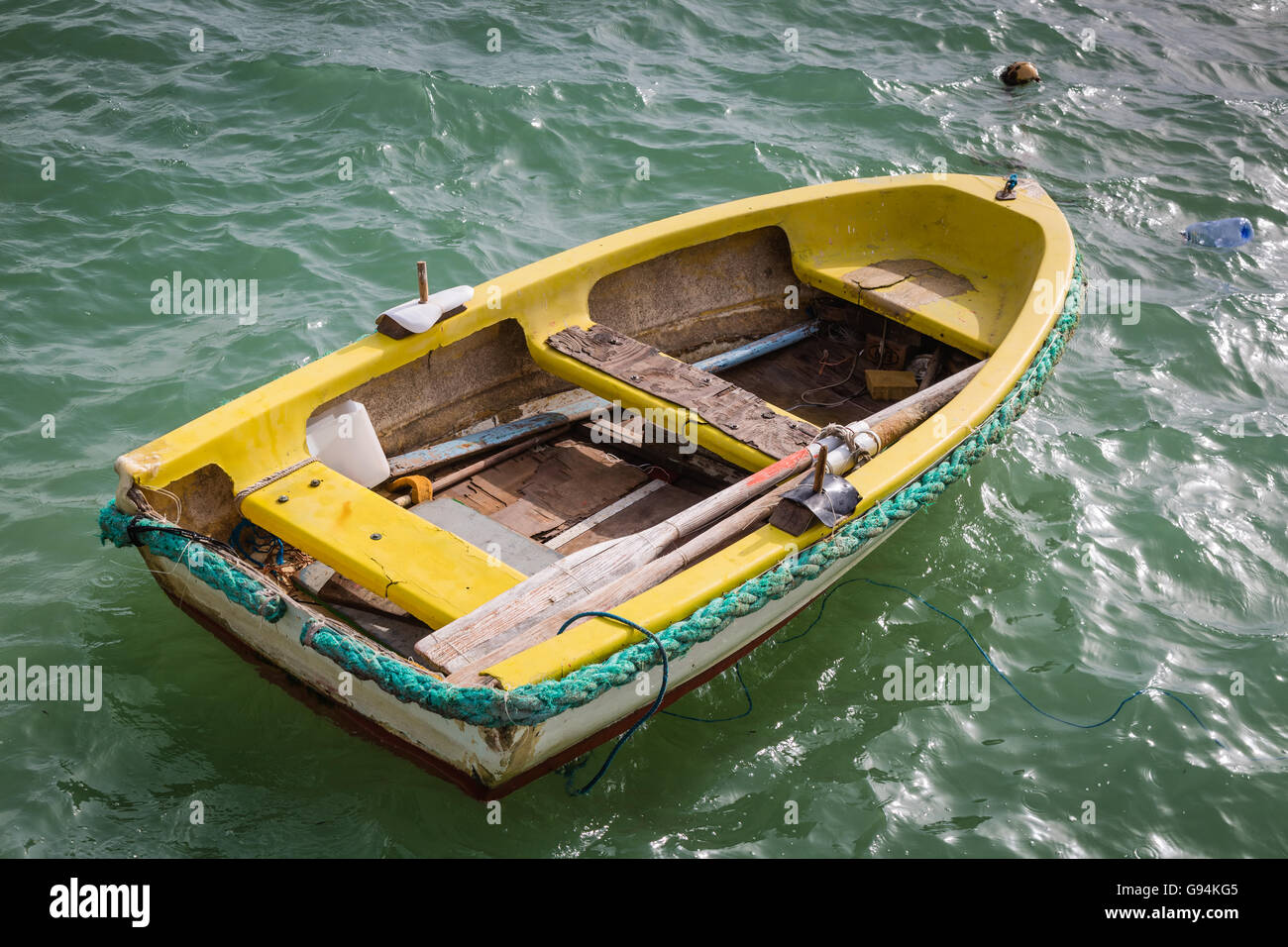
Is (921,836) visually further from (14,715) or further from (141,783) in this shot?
(14,715)

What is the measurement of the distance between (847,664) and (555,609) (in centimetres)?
171

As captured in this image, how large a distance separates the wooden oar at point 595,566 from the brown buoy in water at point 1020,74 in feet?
24.0

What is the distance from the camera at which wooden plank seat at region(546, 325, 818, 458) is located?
525 cm

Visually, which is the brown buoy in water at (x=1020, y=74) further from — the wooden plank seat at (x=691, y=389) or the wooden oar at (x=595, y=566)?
the wooden oar at (x=595, y=566)

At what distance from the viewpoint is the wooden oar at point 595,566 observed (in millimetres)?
3977

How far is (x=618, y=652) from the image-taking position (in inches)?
155

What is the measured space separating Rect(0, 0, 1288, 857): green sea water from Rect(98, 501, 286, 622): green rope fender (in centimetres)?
82

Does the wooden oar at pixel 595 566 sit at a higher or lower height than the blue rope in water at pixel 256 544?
higher

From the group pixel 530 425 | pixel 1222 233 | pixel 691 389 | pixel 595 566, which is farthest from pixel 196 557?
pixel 1222 233

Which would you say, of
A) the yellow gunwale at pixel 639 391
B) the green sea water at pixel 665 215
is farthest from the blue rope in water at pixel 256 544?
the green sea water at pixel 665 215

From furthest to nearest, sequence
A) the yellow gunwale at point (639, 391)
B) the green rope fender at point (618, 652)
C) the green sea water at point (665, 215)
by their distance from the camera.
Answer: the green sea water at point (665, 215) → the yellow gunwale at point (639, 391) → the green rope fender at point (618, 652)
